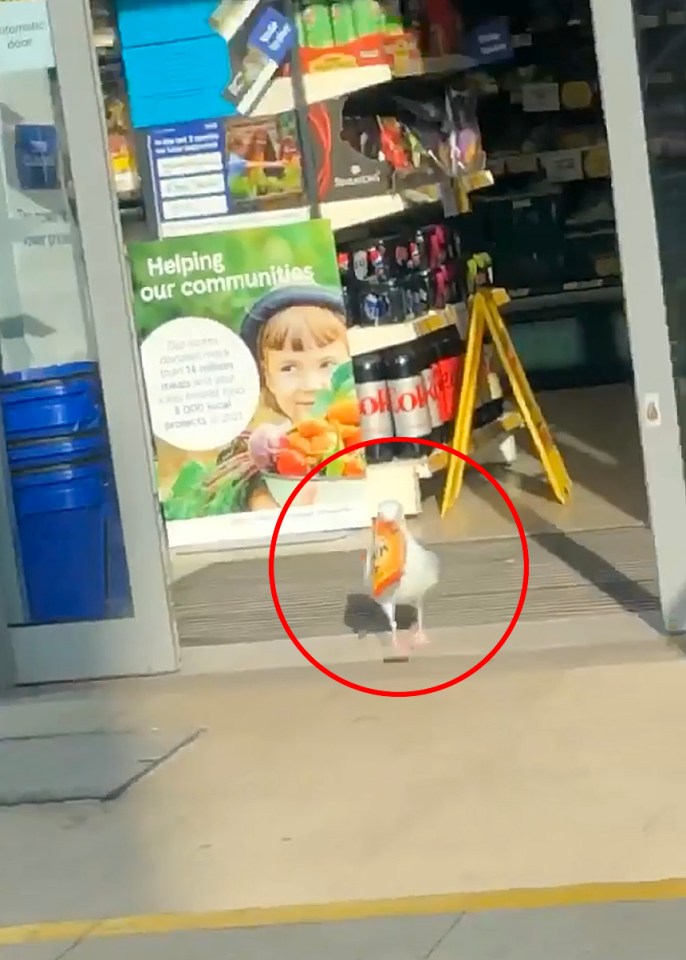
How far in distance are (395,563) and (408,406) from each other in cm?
178

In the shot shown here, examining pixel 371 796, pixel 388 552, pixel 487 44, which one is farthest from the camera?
pixel 487 44

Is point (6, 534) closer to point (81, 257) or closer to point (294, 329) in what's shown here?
point (81, 257)

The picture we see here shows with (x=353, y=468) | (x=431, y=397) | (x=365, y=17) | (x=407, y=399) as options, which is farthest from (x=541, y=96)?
(x=353, y=468)

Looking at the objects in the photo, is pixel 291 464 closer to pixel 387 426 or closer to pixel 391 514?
pixel 387 426

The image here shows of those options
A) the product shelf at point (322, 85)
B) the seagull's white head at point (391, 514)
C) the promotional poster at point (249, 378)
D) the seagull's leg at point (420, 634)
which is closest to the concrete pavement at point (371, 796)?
the seagull's leg at point (420, 634)

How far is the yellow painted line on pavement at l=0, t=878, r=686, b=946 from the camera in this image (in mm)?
2703

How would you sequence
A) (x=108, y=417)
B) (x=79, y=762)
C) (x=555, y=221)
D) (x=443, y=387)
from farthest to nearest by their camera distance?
(x=555, y=221), (x=443, y=387), (x=108, y=417), (x=79, y=762)

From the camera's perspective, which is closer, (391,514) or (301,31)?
(391,514)

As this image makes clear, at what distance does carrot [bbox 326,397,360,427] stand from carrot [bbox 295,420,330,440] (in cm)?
3

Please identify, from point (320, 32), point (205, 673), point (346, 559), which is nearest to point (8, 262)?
point (205, 673)

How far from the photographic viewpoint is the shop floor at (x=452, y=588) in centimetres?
444

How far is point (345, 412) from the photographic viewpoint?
5789mm

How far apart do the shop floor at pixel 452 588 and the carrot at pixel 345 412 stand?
1.91 feet

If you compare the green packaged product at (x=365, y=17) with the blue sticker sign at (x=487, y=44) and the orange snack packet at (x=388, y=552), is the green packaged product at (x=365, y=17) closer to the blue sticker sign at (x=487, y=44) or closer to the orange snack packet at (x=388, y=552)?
the blue sticker sign at (x=487, y=44)
